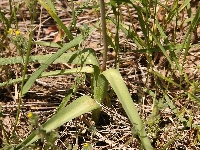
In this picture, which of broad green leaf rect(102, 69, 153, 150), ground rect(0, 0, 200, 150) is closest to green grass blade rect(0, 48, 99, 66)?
broad green leaf rect(102, 69, 153, 150)

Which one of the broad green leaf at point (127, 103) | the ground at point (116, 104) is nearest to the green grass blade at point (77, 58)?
the broad green leaf at point (127, 103)

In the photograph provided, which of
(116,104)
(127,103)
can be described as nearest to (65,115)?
(127,103)

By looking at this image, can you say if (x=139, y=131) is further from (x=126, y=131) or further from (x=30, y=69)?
(x=30, y=69)

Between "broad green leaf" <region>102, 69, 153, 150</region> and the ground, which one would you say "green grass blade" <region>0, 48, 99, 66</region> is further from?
the ground

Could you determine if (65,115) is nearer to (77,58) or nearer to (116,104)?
(77,58)

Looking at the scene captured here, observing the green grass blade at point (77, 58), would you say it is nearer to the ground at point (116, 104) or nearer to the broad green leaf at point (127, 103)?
the broad green leaf at point (127, 103)

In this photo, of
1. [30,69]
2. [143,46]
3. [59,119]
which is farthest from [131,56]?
[59,119]
